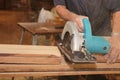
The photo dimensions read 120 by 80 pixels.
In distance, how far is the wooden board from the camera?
1313mm

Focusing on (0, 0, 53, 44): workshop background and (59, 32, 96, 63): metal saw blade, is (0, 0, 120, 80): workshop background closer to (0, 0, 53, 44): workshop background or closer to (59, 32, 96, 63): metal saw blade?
(0, 0, 53, 44): workshop background

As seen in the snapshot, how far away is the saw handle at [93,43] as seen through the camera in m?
1.34

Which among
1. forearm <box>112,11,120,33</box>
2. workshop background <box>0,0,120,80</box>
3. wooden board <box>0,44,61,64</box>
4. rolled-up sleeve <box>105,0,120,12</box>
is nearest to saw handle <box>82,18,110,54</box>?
wooden board <box>0,44,61,64</box>

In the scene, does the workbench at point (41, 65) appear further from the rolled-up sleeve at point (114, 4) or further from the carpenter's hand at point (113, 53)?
the rolled-up sleeve at point (114, 4)

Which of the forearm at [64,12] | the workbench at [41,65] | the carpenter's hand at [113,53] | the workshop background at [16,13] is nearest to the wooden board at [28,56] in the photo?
the workbench at [41,65]

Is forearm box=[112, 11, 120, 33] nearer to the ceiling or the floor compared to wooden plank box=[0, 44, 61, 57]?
nearer to the ceiling

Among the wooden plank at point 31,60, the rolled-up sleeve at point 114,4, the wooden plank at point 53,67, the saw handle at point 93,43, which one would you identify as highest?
the rolled-up sleeve at point 114,4

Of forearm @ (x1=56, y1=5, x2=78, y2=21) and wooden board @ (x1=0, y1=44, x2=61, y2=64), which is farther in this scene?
forearm @ (x1=56, y1=5, x2=78, y2=21)

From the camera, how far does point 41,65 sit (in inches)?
51.9

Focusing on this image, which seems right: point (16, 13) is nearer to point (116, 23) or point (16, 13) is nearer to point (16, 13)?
point (16, 13)

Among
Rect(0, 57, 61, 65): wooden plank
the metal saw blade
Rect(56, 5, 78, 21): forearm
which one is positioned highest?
Rect(56, 5, 78, 21): forearm

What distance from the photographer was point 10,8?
260 inches

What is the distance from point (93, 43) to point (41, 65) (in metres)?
0.32

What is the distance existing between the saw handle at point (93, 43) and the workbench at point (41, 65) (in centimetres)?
6
